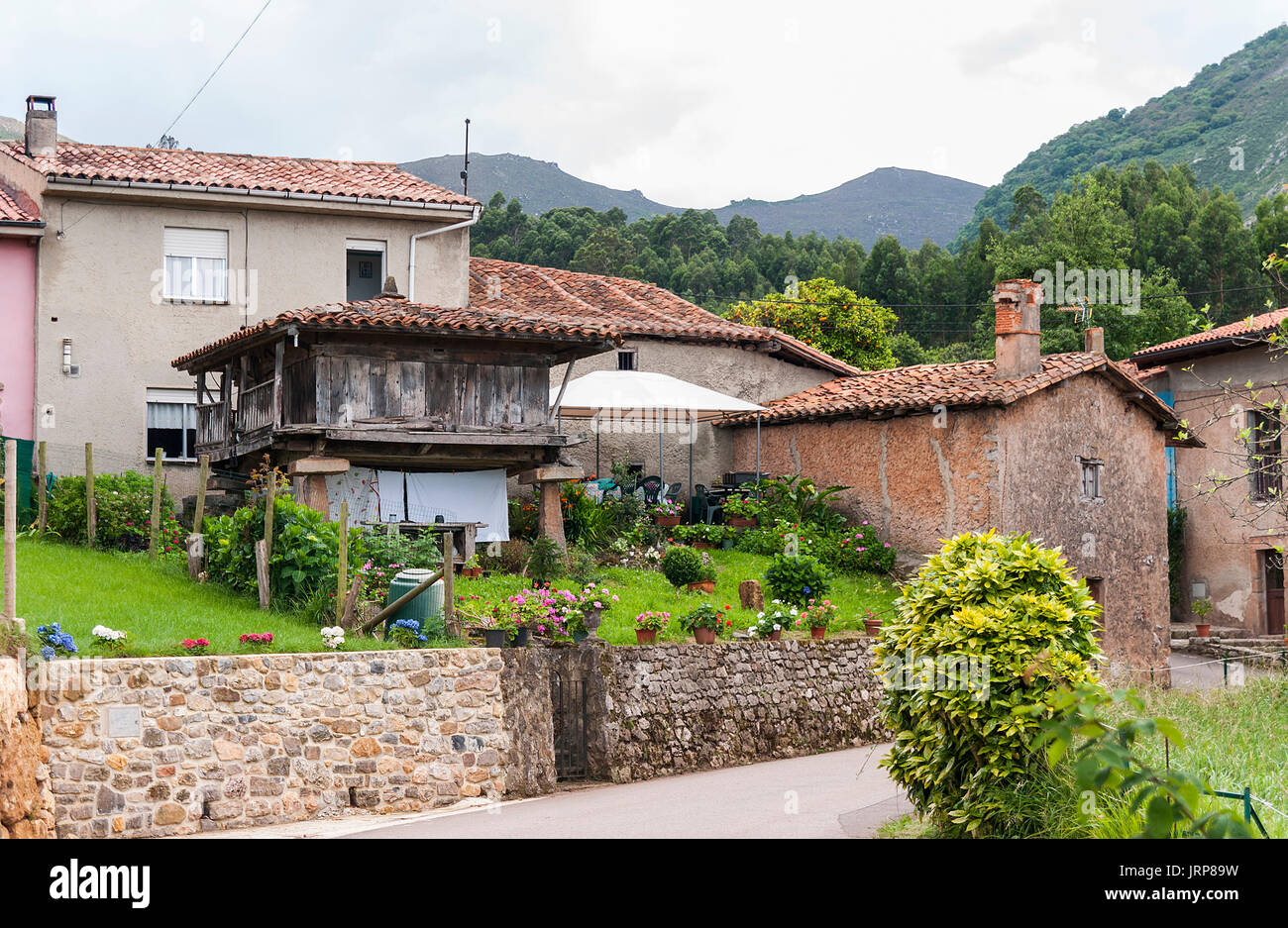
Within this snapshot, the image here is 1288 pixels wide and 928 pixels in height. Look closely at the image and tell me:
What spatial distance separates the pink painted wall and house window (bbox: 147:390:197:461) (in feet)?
6.38

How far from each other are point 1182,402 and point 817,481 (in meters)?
10.4

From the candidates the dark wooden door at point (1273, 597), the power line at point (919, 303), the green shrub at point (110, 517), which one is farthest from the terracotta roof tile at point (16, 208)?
the dark wooden door at point (1273, 597)

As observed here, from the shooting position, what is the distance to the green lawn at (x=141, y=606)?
1346cm

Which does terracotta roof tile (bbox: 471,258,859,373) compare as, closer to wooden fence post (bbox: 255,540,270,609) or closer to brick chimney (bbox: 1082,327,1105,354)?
brick chimney (bbox: 1082,327,1105,354)

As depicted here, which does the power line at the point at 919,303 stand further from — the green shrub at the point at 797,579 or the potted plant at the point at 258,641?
the potted plant at the point at 258,641

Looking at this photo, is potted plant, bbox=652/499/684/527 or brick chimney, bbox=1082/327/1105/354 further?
brick chimney, bbox=1082/327/1105/354

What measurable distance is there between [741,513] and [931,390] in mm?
4095

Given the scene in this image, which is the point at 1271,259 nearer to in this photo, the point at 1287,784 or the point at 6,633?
the point at 1287,784

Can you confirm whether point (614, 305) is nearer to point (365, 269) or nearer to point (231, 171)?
point (365, 269)

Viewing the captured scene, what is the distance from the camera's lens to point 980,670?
9258 mm

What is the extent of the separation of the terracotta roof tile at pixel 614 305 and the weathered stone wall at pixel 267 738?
12198 millimetres

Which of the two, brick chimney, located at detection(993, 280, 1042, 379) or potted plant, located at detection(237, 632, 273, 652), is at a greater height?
brick chimney, located at detection(993, 280, 1042, 379)

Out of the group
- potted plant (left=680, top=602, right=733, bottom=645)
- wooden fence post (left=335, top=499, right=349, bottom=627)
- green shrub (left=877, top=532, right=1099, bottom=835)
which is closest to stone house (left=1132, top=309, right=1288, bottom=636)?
potted plant (left=680, top=602, right=733, bottom=645)

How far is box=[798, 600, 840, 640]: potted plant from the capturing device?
18.5 meters
